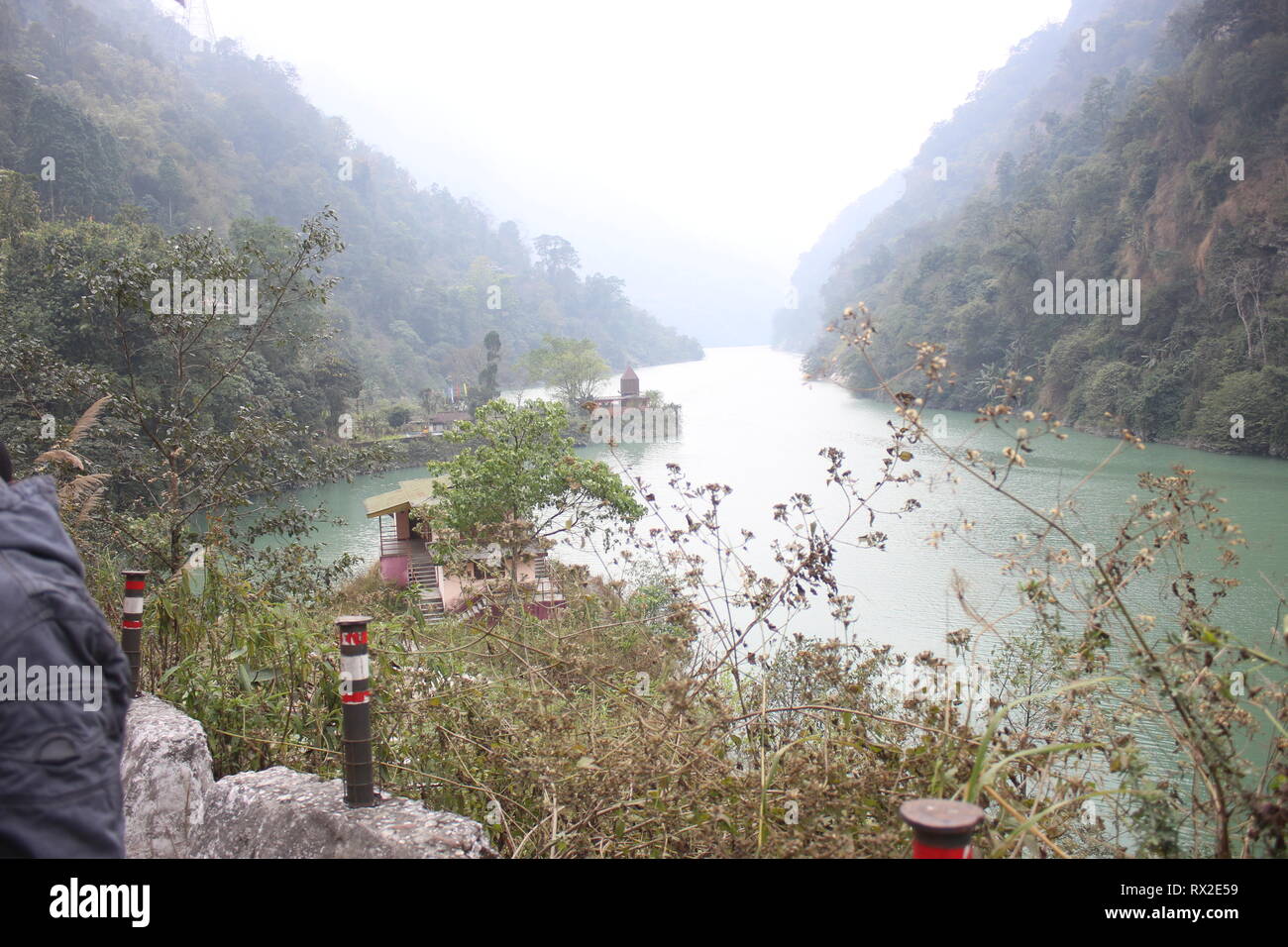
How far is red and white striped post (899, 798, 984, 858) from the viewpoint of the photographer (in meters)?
1.05

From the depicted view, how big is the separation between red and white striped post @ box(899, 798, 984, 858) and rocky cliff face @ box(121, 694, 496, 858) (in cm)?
101

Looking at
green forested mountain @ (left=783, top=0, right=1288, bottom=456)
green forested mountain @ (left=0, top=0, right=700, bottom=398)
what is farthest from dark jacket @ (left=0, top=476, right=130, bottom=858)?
green forested mountain @ (left=0, top=0, right=700, bottom=398)

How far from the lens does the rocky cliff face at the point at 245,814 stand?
1.88m

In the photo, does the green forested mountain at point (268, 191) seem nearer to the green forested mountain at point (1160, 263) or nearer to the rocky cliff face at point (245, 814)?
the rocky cliff face at point (245, 814)

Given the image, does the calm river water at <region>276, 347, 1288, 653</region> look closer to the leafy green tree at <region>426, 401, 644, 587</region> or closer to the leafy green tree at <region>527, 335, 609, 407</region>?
the leafy green tree at <region>426, 401, 644, 587</region>

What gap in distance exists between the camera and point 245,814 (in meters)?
2.17

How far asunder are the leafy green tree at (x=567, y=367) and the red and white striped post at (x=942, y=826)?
38.3 metres

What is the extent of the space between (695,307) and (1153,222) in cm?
10542

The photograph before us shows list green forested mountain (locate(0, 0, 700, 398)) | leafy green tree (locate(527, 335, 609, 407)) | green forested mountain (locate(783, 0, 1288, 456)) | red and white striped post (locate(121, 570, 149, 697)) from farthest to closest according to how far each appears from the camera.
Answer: leafy green tree (locate(527, 335, 609, 407)) < green forested mountain (locate(0, 0, 700, 398)) < green forested mountain (locate(783, 0, 1288, 456)) < red and white striped post (locate(121, 570, 149, 697))

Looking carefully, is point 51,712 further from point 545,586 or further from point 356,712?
point 545,586

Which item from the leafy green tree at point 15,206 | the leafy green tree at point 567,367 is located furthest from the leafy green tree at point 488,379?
the leafy green tree at point 15,206

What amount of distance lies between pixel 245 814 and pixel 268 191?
2451 inches

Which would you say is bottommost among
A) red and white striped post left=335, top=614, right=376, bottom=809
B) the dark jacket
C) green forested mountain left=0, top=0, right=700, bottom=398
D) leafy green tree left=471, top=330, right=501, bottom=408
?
red and white striped post left=335, top=614, right=376, bottom=809

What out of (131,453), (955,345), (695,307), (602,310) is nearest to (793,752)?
(131,453)
